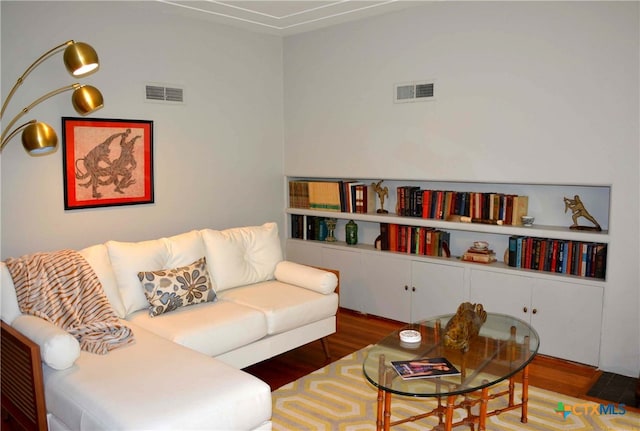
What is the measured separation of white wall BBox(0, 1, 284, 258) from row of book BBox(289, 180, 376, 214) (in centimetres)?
26

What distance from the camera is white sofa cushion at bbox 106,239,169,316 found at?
133 inches

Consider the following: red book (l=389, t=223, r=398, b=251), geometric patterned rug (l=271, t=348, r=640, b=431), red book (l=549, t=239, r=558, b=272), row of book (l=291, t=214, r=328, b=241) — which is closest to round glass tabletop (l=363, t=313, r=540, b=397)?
geometric patterned rug (l=271, t=348, r=640, b=431)

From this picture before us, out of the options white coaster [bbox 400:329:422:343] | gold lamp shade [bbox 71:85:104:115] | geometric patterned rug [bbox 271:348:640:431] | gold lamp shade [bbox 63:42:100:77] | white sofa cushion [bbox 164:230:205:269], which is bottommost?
geometric patterned rug [bbox 271:348:640:431]

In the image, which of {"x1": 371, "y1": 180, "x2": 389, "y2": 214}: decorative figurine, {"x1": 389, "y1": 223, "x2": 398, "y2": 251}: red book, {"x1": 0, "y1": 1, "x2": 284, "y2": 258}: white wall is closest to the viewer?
{"x1": 0, "y1": 1, "x2": 284, "y2": 258}: white wall

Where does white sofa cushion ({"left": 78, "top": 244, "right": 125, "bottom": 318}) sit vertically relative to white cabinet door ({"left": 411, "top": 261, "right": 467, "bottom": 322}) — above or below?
above

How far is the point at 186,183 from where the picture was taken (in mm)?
4566

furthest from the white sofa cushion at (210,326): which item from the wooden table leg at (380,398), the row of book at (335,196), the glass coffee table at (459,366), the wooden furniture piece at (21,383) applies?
the row of book at (335,196)

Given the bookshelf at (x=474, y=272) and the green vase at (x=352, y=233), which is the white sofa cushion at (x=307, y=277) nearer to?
the bookshelf at (x=474, y=272)

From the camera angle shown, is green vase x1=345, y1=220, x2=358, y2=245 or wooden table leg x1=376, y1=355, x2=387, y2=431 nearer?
wooden table leg x1=376, y1=355, x2=387, y2=431

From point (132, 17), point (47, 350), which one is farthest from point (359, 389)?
point (132, 17)

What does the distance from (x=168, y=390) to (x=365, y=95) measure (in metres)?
3.18

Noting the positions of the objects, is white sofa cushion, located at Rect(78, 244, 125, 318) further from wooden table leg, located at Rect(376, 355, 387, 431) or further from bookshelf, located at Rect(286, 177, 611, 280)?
bookshelf, located at Rect(286, 177, 611, 280)

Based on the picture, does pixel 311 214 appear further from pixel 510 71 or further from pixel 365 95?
pixel 510 71

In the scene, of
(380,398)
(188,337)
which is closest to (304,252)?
(188,337)
